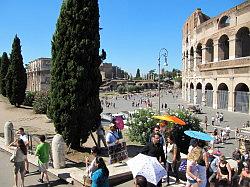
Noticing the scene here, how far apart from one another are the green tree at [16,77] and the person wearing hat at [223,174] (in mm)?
27016

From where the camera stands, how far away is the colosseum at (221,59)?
124 ft

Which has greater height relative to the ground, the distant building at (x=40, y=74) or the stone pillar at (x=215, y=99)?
the distant building at (x=40, y=74)

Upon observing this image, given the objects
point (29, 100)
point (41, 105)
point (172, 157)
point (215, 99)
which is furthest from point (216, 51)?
point (172, 157)

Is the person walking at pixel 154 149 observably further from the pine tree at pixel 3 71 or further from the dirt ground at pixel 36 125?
the pine tree at pixel 3 71

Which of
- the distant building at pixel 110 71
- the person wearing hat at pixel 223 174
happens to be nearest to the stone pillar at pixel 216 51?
the person wearing hat at pixel 223 174

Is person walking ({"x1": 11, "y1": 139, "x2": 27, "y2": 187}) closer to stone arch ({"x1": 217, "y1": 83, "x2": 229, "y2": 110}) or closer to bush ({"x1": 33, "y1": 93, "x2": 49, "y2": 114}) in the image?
bush ({"x1": 33, "y1": 93, "x2": 49, "y2": 114})

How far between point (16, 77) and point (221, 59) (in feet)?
85.5

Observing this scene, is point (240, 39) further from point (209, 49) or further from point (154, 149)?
point (154, 149)

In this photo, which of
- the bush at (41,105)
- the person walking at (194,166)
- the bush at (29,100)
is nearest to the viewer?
the person walking at (194,166)

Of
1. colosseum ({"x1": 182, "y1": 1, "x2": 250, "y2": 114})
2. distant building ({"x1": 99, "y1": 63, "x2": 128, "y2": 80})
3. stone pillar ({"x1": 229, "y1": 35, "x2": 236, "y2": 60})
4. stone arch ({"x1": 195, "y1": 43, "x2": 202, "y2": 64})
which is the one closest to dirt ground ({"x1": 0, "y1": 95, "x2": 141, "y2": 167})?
colosseum ({"x1": 182, "y1": 1, "x2": 250, "y2": 114})

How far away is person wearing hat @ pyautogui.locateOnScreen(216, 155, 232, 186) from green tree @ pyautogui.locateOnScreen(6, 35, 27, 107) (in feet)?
88.6

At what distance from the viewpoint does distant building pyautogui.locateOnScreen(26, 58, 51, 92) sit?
114m

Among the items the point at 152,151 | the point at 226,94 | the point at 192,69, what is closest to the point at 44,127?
the point at 152,151

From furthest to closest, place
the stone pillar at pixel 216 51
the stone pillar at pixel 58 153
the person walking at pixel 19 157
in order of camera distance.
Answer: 1. the stone pillar at pixel 216 51
2. the stone pillar at pixel 58 153
3. the person walking at pixel 19 157
